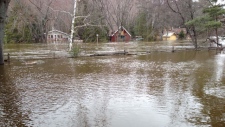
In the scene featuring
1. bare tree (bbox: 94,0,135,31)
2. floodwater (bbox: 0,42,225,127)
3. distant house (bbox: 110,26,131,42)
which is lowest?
floodwater (bbox: 0,42,225,127)

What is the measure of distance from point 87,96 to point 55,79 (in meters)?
4.17

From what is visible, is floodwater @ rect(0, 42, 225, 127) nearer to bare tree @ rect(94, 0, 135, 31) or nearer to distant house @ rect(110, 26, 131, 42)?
distant house @ rect(110, 26, 131, 42)

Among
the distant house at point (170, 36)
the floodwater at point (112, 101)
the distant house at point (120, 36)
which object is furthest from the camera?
the distant house at point (170, 36)

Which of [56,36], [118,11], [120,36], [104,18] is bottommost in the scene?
[120,36]

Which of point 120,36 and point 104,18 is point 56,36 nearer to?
point 104,18

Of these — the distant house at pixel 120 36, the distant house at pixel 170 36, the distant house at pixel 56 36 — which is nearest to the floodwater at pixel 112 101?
the distant house at pixel 56 36

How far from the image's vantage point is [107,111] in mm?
7711

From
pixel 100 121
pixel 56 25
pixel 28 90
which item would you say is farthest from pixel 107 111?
pixel 56 25

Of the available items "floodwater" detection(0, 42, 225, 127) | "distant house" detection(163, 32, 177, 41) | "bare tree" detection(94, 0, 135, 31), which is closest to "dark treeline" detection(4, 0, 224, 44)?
"bare tree" detection(94, 0, 135, 31)

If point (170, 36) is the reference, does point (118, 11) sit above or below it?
above

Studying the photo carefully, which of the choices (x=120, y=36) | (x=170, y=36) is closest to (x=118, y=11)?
(x=120, y=36)

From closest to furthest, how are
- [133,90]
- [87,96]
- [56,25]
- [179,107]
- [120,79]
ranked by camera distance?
[179,107] < [87,96] < [133,90] < [120,79] < [56,25]

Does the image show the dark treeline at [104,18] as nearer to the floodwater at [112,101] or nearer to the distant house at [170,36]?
the distant house at [170,36]

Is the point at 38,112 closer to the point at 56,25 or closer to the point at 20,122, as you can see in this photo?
the point at 20,122
